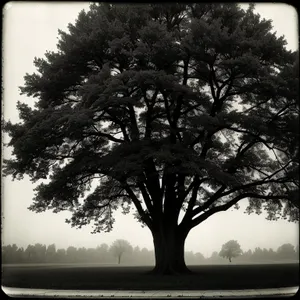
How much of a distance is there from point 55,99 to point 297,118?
11415 millimetres

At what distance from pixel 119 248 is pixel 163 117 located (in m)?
10.4

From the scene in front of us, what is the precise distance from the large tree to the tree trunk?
0.16 ft

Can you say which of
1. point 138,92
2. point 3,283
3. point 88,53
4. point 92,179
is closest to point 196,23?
point 138,92

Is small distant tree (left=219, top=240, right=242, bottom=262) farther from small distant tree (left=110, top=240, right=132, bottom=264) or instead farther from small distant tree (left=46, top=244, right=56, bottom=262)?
small distant tree (left=46, top=244, right=56, bottom=262)

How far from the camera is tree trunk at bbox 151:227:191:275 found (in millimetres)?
18062

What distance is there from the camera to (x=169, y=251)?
60.5ft

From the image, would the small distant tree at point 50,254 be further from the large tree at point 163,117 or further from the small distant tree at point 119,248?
the large tree at point 163,117

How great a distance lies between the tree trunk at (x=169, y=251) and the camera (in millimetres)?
18062

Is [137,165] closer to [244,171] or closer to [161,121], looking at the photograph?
[161,121]

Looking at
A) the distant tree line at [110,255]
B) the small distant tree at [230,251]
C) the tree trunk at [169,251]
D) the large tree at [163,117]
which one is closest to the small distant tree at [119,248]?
the distant tree line at [110,255]

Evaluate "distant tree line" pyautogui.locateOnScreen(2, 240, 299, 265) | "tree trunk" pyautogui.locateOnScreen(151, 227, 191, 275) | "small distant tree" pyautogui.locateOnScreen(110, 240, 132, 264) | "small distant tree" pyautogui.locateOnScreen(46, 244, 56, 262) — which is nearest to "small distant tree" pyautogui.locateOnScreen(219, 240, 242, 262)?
"distant tree line" pyautogui.locateOnScreen(2, 240, 299, 265)

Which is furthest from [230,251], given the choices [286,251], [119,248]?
[119,248]

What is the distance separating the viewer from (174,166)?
52.6ft

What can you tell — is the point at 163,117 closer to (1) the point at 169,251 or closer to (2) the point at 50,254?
(1) the point at 169,251
